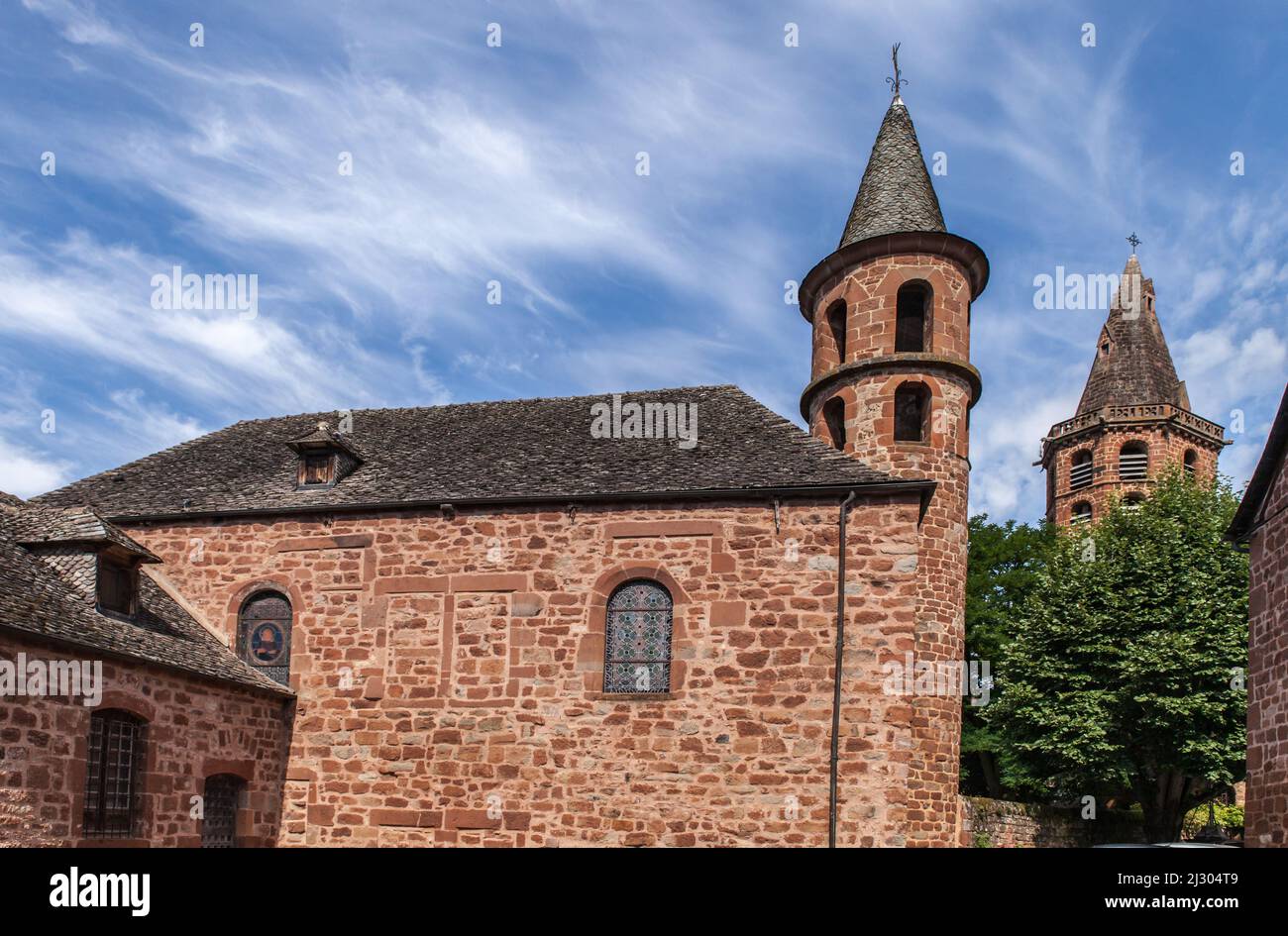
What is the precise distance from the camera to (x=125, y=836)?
14156mm

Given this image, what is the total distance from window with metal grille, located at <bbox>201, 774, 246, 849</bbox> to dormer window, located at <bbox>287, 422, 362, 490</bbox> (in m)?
5.12

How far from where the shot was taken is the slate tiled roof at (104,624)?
13.2 m

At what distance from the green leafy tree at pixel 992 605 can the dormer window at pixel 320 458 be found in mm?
18654

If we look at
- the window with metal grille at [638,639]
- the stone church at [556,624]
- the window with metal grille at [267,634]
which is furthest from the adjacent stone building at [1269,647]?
the window with metal grille at [267,634]

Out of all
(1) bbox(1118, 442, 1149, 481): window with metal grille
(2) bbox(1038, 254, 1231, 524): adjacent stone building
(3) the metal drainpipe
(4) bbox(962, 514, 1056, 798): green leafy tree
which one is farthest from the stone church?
(1) bbox(1118, 442, 1149, 481): window with metal grille

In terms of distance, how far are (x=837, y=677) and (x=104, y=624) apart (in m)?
9.99

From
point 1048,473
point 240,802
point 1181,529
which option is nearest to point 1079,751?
point 1181,529

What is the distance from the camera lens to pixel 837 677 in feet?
52.4

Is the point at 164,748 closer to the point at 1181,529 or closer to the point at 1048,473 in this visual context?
the point at 1181,529

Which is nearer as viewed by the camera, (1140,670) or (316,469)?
(316,469)

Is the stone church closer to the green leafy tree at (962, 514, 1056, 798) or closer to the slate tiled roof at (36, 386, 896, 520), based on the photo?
the slate tiled roof at (36, 386, 896, 520)

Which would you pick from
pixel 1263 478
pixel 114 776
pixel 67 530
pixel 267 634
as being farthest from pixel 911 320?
pixel 114 776

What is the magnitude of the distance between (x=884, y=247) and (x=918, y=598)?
247 inches

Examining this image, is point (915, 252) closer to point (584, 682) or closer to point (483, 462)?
point (483, 462)
